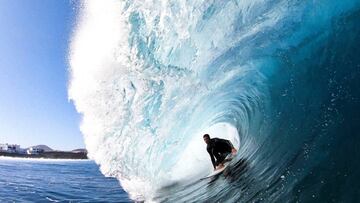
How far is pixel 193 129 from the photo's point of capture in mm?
12312

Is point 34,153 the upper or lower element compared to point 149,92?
upper

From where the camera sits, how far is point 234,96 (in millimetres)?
11609

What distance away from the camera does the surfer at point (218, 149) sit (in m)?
8.71

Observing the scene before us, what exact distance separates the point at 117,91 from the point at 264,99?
4037 mm

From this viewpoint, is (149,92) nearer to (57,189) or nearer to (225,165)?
(225,165)

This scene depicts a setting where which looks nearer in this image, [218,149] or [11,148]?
[218,149]

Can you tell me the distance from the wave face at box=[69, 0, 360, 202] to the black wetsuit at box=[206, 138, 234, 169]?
445 millimetres

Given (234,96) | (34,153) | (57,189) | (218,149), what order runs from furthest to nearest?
(34,153)
(57,189)
(234,96)
(218,149)

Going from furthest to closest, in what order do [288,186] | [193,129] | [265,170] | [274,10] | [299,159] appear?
[193,129]
[274,10]
[265,170]
[299,159]
[288,186]

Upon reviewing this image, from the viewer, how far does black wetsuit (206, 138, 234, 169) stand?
8742mm

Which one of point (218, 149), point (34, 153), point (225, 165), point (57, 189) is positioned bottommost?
point (225, 165)

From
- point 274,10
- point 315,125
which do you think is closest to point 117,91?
point 274,10

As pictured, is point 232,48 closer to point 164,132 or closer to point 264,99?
point 264,99

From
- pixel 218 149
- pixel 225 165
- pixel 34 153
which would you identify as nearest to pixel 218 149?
pixel 218 149
